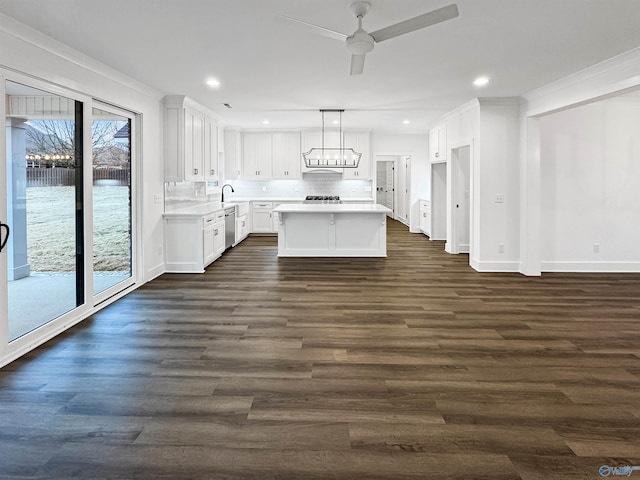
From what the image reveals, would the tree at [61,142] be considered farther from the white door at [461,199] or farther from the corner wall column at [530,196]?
the white door at [461,199]

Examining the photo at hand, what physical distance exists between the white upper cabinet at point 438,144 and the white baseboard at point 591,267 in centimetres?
290

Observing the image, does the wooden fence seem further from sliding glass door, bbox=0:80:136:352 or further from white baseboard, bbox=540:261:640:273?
white baseboard, bbox=540:261:640:273

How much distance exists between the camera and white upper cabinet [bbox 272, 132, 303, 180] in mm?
10469

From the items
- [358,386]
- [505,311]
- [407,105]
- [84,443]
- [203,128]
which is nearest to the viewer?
[84,443]

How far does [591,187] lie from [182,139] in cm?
606

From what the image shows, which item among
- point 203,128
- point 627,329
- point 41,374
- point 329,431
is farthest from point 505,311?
point 203,128

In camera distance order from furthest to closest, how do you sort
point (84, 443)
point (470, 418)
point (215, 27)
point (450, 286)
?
point (450, 286) < point (215, 27) < point (470, 418) < point (84, 443)

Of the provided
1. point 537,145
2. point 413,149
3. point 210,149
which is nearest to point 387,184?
point 413,149

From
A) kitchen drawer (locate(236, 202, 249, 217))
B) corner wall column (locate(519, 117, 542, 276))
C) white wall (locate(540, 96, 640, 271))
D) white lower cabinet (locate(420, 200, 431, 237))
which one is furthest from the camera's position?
white lower cabinet (locate(420, 200, 431, 237))

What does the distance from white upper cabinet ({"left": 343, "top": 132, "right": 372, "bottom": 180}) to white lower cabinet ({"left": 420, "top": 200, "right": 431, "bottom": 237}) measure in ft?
4.87

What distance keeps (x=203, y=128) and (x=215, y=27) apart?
415cm

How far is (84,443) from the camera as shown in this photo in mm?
2154

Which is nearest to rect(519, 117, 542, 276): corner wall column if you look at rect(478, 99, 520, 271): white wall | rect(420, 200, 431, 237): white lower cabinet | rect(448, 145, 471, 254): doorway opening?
rect(478, 99, 520, 271): white wall

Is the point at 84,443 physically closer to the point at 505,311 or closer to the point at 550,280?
the point at 505,311
